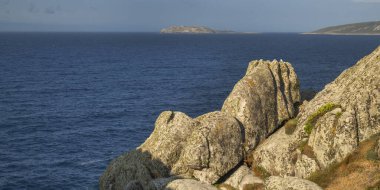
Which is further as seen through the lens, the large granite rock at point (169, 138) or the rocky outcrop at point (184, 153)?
the large granite rock at point (169, 138)

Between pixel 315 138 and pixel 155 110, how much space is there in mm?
63541

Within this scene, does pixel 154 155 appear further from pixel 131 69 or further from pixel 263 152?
pixel 131 69

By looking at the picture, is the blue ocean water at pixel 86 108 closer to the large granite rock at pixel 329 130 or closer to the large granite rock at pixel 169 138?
the large granite rock at pixel 169 138

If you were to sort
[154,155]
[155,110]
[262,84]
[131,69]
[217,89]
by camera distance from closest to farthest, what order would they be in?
1. [154,155]
2. [262,84]
3. [155,110]
4. [217,89]
5. [131,69]

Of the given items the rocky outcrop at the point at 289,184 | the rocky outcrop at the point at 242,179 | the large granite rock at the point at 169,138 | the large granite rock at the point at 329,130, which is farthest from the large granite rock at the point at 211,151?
the rocky outcrop at the point at 289,184

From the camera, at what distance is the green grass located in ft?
128

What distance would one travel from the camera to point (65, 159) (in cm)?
6638

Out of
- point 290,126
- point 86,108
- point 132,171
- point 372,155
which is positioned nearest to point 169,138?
point 132,171

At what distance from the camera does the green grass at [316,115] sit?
128ft

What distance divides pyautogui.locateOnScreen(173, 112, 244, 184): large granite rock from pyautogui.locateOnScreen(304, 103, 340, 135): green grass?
21.8ft

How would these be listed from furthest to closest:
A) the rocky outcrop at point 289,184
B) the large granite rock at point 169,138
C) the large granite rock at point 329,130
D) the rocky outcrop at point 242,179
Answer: the large granite rock at point 169,138 → the rocky outcrop at point 242,179 → the large granite rock at point 329,130 → the rocky outcrop at point 289,184

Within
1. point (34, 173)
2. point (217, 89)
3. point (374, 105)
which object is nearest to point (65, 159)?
point (34, 173)

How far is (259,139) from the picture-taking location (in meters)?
43.6

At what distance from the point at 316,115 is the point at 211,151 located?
1041 centimetres
